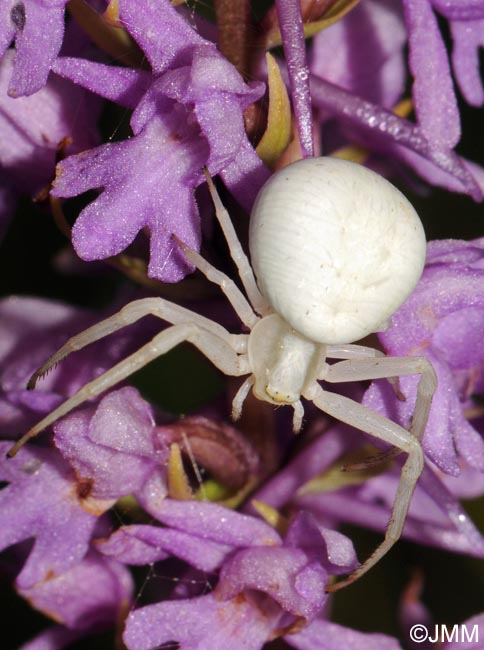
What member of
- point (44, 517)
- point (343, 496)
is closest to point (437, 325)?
point (343, 496)

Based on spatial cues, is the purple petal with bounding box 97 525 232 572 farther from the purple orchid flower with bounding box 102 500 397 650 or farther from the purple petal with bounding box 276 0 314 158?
the purple petal with bounding box 276 0 314 158


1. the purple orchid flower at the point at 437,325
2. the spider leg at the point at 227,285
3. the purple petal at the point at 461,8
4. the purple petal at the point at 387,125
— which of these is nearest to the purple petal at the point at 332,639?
the purple orchid flower at the point at 437,325

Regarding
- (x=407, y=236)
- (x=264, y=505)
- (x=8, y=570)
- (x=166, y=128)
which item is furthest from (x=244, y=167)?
(x=8, y=570)

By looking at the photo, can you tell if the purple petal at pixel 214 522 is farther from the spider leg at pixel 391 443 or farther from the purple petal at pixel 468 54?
the purple petal at pixel 468 54

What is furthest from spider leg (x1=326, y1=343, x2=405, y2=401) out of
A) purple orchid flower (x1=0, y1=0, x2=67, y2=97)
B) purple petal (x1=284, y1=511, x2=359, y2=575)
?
purple orchid flower (x1=0, y1=0, x2=67, y2=97)

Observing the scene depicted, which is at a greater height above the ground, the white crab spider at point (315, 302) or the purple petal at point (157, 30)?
the purple petal at point (157, 30)

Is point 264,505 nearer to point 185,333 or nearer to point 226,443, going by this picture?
point 226,443
